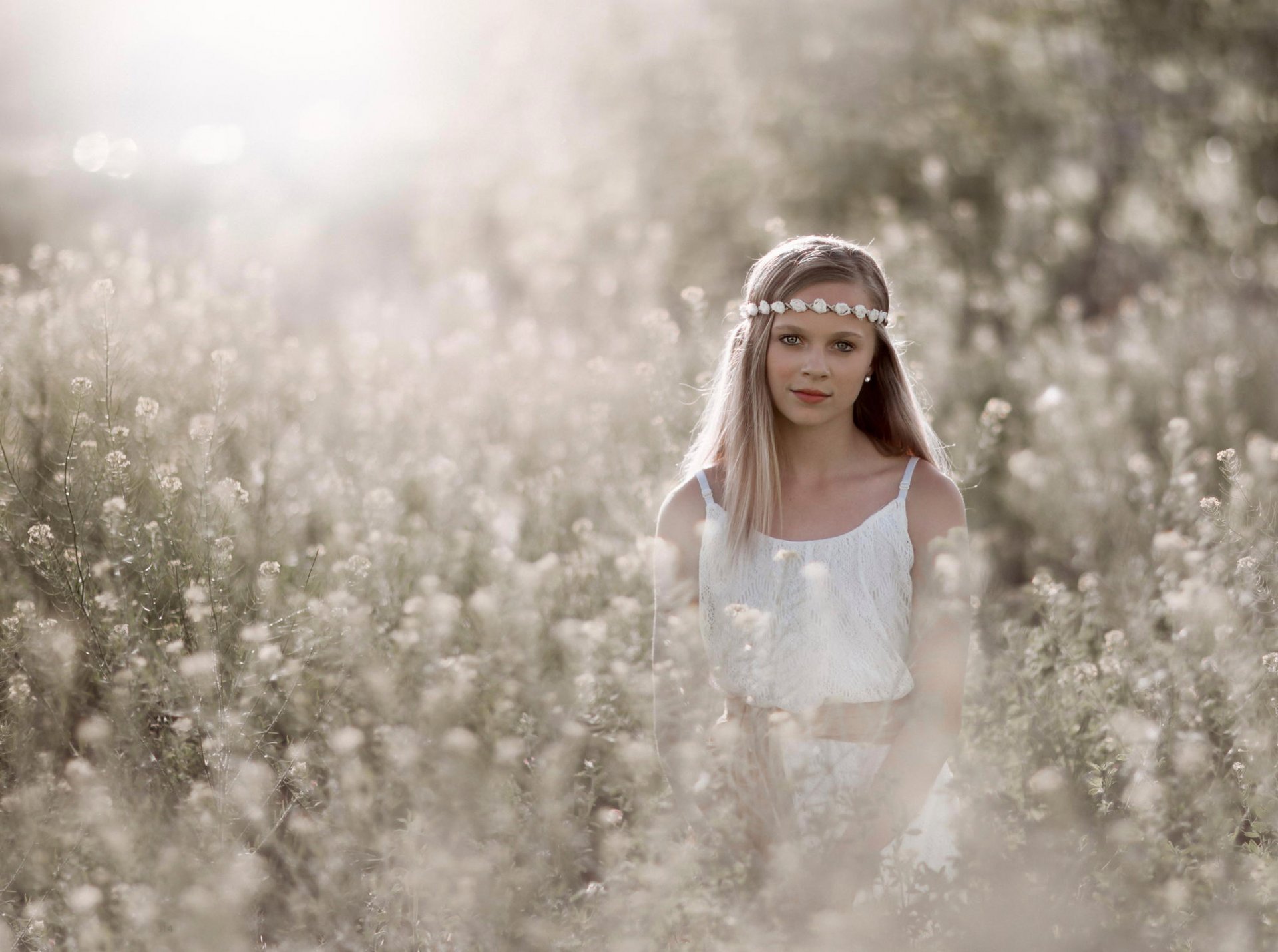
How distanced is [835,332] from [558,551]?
1.81m

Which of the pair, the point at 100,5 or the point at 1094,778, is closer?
the point at 1094,778

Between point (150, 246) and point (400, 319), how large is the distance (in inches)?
68.4

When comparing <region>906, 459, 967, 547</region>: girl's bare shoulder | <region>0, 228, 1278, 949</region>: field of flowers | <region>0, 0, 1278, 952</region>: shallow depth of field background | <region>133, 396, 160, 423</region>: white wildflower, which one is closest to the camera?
<region>0, 228, 1278, 949</region>: field of flowers

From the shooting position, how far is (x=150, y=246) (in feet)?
24.2

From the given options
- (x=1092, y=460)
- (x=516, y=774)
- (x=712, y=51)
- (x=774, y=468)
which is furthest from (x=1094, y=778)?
(x=712, y=51)

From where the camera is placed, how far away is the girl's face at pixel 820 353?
8.61ft

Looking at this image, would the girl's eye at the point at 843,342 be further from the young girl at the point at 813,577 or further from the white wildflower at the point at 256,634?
the white wildflower at the point at 256,634

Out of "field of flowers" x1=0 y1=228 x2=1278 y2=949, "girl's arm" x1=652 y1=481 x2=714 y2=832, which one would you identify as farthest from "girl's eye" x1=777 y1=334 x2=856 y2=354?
"field of flowers" x1=0 y1=228 x2=1278 y2=949

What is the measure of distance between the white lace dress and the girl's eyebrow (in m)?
0.33

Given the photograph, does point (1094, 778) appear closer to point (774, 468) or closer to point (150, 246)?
point (774, 468)

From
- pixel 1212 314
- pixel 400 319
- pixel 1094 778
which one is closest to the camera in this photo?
pixel 1094 778

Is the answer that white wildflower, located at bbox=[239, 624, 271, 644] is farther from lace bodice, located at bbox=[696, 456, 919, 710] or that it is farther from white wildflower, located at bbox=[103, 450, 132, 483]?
lace bodice, located at bbox=[696, 456, 919, 710]

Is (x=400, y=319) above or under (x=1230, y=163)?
under

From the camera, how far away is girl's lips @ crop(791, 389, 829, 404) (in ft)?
8.65
